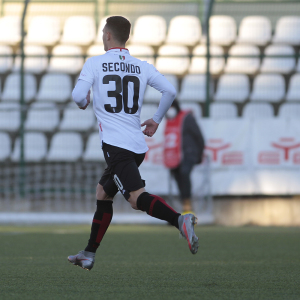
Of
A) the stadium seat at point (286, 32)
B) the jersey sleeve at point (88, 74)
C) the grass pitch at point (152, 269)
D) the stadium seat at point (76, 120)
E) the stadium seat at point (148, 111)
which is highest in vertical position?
the stadium seat at point (286, 32)

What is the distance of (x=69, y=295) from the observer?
3.06m

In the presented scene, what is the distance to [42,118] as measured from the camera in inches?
415

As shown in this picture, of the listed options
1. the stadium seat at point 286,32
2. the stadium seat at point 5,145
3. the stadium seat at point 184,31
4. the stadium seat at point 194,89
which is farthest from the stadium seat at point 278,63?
the stadium seat at point 5,145

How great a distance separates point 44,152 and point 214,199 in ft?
9.48

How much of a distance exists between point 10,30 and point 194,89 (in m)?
4.77

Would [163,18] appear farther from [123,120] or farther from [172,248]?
[123,120]

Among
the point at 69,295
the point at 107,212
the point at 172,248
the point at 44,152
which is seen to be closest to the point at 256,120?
the point at 44,152

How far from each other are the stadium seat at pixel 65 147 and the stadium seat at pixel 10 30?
3.52m

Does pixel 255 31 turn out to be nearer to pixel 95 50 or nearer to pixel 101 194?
pixel 95 50

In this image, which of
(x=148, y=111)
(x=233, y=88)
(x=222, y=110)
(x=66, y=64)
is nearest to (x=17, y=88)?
(x=66, y=64)

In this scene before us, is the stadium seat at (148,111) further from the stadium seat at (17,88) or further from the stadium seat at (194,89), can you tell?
the stadium seat at (17,88)

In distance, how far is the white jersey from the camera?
3.78 metres

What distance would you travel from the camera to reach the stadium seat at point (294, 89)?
10.9m

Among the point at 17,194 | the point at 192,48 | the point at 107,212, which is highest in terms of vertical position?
the point at 192,48
